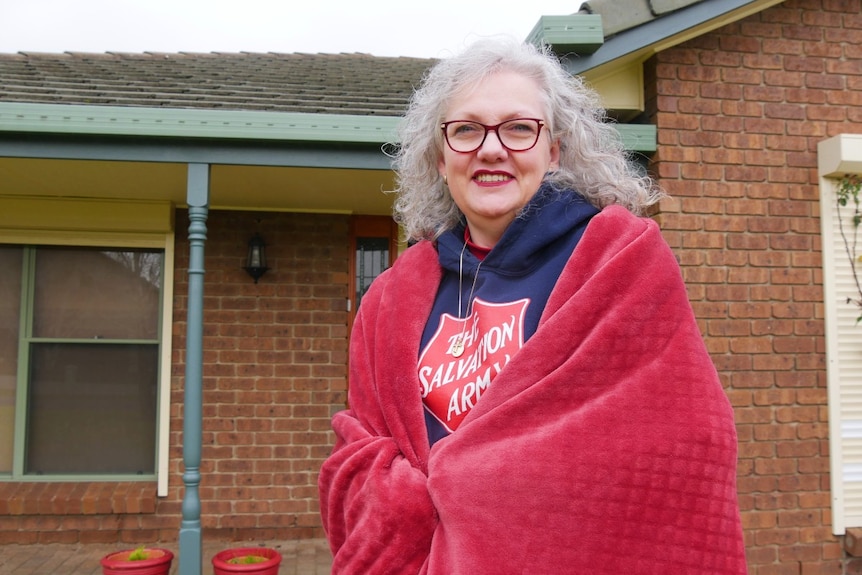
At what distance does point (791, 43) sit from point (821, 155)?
2.17 feet

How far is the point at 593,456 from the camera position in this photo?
1.03m

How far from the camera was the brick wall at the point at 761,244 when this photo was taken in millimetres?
3760

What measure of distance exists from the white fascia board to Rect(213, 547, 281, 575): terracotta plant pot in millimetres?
2362

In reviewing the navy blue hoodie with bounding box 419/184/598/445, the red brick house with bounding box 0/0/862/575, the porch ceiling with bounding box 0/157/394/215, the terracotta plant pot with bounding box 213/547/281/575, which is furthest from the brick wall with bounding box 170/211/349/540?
the navy blue hoodie with bounding box 419/184/598/445

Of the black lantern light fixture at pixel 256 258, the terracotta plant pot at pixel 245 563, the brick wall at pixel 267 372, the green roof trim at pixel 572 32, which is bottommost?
the terracotta plant pot at pixel 245 563

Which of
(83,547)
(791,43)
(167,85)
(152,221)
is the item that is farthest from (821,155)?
(83,547)

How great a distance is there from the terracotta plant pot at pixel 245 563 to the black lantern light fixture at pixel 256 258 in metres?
1.86

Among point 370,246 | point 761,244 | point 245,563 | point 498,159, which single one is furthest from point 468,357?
point 370,246

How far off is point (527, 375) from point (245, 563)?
3498mm

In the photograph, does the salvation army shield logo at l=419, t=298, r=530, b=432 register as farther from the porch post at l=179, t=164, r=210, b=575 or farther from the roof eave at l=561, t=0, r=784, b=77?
the porch post at l=179, t=164, r=210, b=575

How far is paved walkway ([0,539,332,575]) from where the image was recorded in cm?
443

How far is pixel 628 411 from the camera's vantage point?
1.05 m

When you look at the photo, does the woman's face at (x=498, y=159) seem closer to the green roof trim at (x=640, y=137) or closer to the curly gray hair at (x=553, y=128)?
the curly gray hair at (x=553, y=128)

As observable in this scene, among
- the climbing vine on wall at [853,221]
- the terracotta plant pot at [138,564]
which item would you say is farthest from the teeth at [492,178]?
the terracotta plant pot at [138,564]
